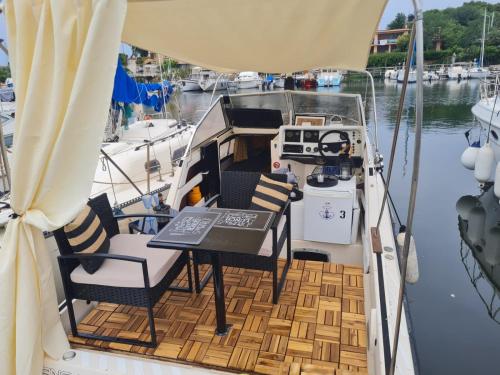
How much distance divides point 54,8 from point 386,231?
2622 millimetres

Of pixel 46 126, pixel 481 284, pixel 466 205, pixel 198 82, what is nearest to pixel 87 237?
pixel 46 126

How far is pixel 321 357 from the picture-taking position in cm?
211

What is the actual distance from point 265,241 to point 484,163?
701 centimetres

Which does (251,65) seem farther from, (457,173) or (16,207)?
(457,173)

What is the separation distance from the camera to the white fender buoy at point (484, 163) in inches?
298

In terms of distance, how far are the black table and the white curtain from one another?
0.60 meters

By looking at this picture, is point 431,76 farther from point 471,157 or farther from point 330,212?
point 330,212

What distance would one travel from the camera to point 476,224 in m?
6.96

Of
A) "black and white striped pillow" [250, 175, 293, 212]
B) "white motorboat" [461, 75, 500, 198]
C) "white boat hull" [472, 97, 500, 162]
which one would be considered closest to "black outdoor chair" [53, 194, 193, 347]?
"black and white striped pillow" [250, 175, 293, 212]

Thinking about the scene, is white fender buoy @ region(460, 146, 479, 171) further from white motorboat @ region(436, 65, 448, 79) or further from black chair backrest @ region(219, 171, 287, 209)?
white motorboat @ region(436, 65, 448, 79)

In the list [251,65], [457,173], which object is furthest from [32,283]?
[457,173]

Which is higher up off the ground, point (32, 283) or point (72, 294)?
point (32, 283)

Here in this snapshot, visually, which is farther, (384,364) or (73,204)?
(73,204)

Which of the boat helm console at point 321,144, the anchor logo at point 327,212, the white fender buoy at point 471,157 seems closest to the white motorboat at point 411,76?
the boat helm console at point 321,144
